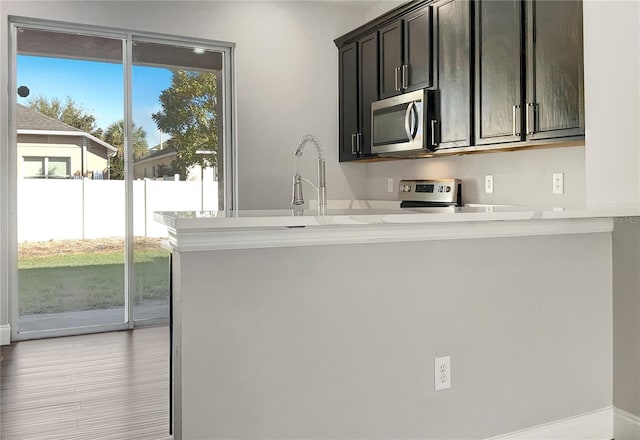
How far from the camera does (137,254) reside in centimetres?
452

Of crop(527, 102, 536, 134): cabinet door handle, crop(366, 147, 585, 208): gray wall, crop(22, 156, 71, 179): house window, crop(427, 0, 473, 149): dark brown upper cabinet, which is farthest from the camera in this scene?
crop(22, 156, 71, 179): house window

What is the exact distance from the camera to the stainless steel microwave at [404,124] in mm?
3688

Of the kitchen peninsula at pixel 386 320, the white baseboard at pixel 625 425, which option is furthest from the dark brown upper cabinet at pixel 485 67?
the white baseboard at pixel 625 425

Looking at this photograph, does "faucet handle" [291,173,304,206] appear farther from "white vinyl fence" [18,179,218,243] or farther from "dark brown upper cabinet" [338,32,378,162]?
"white vinyl fence" [18,179,218,243]

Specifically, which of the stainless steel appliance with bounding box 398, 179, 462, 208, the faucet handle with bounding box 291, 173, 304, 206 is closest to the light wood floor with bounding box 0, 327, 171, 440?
the faucet handle with bounding box 291, 173, 304, 206

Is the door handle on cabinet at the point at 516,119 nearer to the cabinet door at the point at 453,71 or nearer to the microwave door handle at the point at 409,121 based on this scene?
the cabinet door at the point at 453,71

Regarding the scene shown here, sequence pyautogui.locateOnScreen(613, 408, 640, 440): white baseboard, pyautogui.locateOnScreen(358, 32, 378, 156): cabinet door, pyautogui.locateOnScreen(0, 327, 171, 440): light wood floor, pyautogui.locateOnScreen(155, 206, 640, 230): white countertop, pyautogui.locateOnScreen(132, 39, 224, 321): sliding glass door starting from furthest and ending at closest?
1. pyautogui.locateOnScreen(132, 39, 224, 321): sliding glass door
2. pyautogui.locateOnScreen(358, 32, 378, 156): cabinet door
3. pyautogui.locateOnScreen(0, 327, 171, 440): light wood floor
4. pyautogui.locateOnScreen(613, 408, 640, 440): white baseboard
5. pyautogui.locateOnScreen(155, 206, 640, 230): white countertop

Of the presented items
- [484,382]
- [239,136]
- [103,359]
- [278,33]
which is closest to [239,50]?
[278,33]

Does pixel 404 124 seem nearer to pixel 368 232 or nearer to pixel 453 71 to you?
pixel 453 71

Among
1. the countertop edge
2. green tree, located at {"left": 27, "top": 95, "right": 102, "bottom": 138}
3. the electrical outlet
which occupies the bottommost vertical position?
the electrical outlet

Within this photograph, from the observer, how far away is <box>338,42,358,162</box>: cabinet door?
4668mm

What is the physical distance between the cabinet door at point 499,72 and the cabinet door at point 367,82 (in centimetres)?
115

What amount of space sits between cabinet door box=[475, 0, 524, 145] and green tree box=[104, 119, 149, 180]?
8.53 feet

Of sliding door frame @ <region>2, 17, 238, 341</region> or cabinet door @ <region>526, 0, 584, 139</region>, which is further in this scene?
sliding door frame @ <region>2, 17, 238, 341</region>
